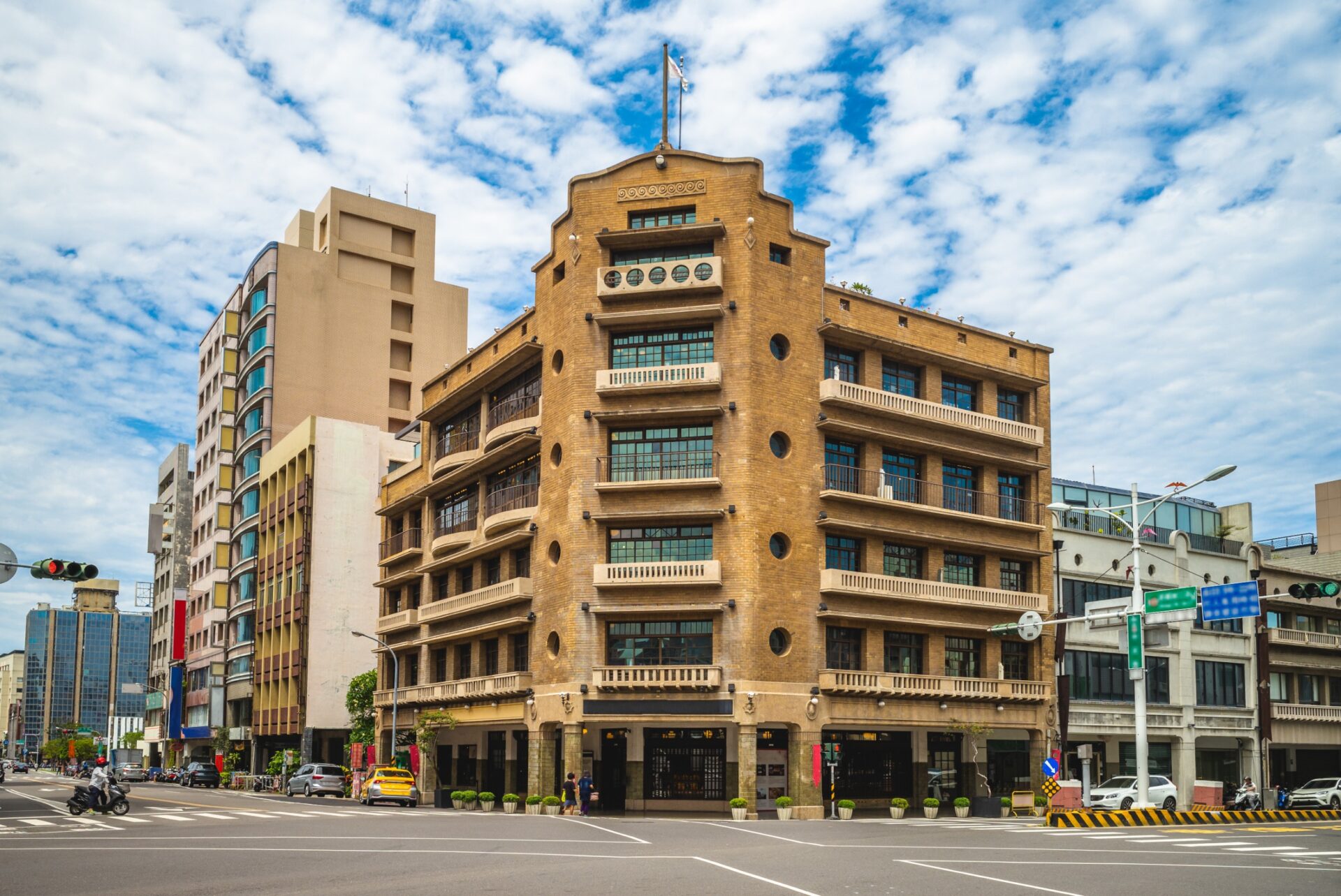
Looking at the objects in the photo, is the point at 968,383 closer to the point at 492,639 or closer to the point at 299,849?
the point at 492,639

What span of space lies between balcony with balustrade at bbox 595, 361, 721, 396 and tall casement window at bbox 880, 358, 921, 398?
951 centimetres

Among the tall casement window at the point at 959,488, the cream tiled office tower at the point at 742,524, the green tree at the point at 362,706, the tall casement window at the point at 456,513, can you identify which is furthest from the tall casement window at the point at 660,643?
the green tree at the point at 362,706

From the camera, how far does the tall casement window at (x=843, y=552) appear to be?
5244 cm

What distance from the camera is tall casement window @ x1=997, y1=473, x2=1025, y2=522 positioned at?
190ft

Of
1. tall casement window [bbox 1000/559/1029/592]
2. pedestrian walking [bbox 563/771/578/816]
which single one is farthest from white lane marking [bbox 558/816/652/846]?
tall casement window [bbox 1000/559/1029/592]

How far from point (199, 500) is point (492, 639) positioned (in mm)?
63448

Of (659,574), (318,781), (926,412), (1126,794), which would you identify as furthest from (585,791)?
(318,781)

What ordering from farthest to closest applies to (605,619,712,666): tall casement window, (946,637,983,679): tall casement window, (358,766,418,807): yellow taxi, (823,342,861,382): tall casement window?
(358,766,418,807): yellow taxi → (946,637,983,679): tall casement window → (823,342,861,382): tall casement window → (605,619,712,666): tall casement window

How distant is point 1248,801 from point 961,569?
1522 centimetres

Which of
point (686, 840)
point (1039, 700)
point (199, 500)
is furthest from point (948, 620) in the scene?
point (199, 500)

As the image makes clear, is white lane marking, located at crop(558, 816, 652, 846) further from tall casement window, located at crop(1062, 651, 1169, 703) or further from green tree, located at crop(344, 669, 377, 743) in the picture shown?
green tree, located at crop(344, 669, 377, 743)

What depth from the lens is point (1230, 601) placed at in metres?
38.8

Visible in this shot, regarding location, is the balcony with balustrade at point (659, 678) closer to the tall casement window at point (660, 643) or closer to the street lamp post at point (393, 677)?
the tall casement window at point (660, 643)

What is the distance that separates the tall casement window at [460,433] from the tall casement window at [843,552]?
65.8 ft
